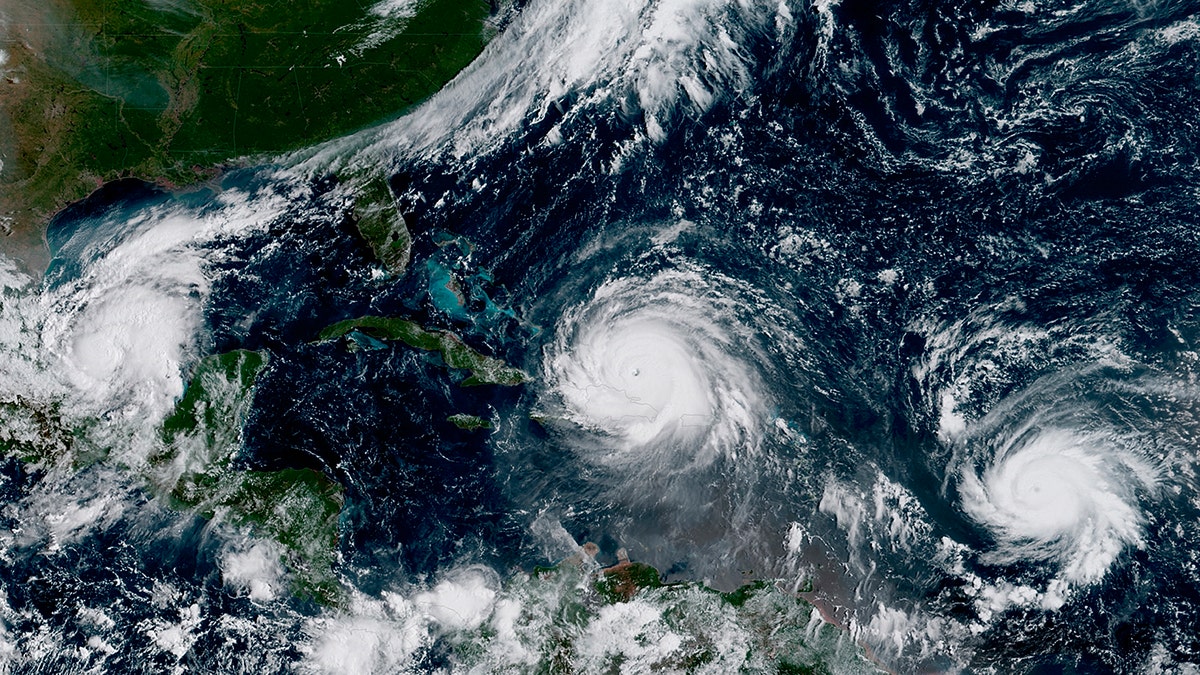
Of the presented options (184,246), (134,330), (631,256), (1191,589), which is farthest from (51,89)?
(1191,589)

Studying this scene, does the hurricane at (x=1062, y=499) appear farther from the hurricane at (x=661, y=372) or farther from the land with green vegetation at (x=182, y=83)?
the land with green vegetation at (x=182, y=83)

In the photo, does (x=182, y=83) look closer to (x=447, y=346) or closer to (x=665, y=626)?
(x=447, y=346)

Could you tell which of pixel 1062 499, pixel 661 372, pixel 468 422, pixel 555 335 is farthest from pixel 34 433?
pixel 1062 499

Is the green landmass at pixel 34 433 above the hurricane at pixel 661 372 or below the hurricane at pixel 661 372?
below

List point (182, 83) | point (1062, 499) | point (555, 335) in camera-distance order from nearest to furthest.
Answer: point (1062, 499) → point (555, 335) → point (182, 83)

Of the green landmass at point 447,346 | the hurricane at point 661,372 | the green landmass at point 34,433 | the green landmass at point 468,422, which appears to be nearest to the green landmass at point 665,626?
the hurricane at point 661,372

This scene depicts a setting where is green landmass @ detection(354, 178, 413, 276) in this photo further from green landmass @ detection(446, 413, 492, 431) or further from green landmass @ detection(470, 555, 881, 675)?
green landmass @ detection(470, 555, 881, 675)
